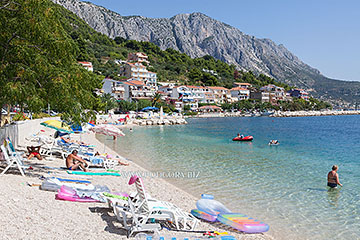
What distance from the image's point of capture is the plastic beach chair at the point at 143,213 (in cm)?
609

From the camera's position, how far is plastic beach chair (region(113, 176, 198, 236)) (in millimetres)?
6086

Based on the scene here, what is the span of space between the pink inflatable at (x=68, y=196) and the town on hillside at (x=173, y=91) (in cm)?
6910

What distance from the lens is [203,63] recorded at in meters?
161

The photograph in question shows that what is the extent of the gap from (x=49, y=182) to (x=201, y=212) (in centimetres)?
431

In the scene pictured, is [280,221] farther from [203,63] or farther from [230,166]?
[203,63]

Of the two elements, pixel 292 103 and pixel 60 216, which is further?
pixel 292 103

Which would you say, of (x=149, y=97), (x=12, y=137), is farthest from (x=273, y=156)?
(x=149, y=97)

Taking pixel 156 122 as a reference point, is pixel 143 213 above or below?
above

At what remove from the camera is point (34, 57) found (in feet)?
26.7

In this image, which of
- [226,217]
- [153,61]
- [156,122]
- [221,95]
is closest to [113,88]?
[156,122]

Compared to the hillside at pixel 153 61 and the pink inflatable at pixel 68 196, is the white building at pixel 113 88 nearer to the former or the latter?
the hillside at pixel 153 61

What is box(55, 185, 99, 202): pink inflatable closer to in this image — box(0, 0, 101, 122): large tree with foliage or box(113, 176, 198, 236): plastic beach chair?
box(113, 176, 198, 236): plastic beach chair

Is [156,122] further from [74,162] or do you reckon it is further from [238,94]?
[238,94]

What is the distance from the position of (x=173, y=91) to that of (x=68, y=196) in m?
96.3
